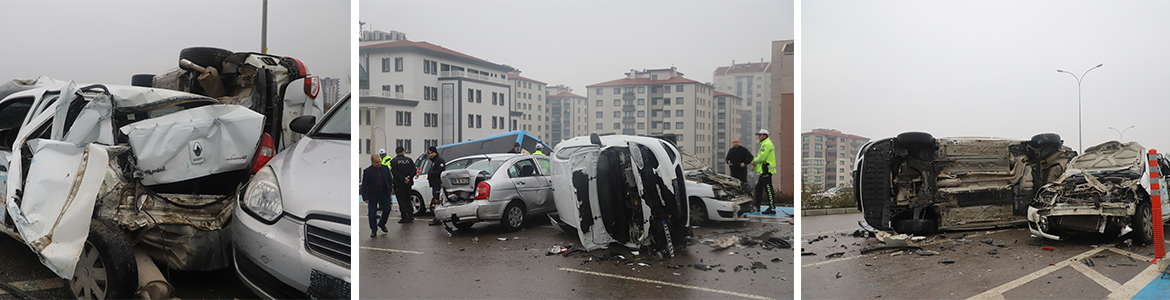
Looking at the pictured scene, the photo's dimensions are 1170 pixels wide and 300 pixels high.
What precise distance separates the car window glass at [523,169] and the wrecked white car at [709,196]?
5.55 feet

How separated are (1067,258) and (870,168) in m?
1.75

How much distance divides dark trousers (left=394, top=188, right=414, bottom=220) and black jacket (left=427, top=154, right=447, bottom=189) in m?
0.28

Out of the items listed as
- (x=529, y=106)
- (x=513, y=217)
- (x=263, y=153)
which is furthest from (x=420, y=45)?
(x=513, y=217)

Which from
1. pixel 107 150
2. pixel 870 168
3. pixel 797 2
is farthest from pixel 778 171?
pixel 107 150

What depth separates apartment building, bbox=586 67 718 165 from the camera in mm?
5133

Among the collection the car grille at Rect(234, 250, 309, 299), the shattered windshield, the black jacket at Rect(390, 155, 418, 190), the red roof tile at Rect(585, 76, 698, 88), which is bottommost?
the car grille at Rect(234, 250, 309, 299)

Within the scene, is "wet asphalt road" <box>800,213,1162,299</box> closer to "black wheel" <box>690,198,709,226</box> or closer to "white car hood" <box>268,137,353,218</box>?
"black wheel" <box>690,198,709,226</box>

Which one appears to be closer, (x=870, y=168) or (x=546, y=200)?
(x=870, y=168)

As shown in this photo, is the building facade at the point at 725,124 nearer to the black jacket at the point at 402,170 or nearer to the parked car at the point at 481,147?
the parked car at the point at 481,147

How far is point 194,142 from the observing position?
3.75m

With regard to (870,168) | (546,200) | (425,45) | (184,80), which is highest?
(425,45)

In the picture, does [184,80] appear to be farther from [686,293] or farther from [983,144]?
[983,144]

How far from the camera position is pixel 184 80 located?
5039 mm

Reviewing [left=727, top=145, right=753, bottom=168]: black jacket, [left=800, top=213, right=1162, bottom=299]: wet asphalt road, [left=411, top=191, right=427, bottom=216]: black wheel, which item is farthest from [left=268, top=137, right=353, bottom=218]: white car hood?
[left=727, top=145, right=753, bottom=168]: black jacket
